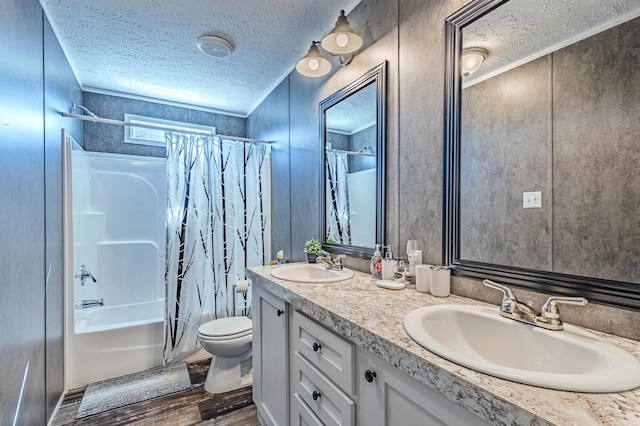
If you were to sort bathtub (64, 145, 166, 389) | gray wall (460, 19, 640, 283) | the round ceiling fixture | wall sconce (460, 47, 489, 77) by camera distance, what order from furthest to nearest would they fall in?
bathtub (64, 145, 166, 389)
the round ceiling fixture
wall sconce (460, 47, 489, 77)
gray wall (460, 19, 640, 283)

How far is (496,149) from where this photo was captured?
1063mm

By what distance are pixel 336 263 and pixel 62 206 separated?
1.90 metres

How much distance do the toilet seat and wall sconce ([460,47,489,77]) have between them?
2004mm

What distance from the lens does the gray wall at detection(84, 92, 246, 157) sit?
9.45 ft

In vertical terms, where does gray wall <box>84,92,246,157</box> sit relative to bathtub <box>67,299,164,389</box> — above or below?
above

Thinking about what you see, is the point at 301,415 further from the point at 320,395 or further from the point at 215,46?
the point at 215,46

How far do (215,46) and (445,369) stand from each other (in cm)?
232

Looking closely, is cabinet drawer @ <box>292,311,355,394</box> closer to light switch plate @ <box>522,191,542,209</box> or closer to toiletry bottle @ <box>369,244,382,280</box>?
toiletry bottle @ <box>369,244,382,280</box>

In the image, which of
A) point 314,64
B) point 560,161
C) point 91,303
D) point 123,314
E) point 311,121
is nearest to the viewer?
point 560,161

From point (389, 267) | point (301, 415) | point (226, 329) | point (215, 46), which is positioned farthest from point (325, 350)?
point (215, 46)

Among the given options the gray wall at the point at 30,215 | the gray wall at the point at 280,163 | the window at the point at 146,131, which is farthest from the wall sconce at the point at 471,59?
the window at the point at 146,131

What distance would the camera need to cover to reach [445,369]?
61 cm

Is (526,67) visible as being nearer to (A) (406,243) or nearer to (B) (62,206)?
(A) (406,243)

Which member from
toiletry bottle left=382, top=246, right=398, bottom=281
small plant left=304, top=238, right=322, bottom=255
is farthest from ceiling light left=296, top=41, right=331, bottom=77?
toiletry bottle left=382, top=246, right=398, bottom=281
